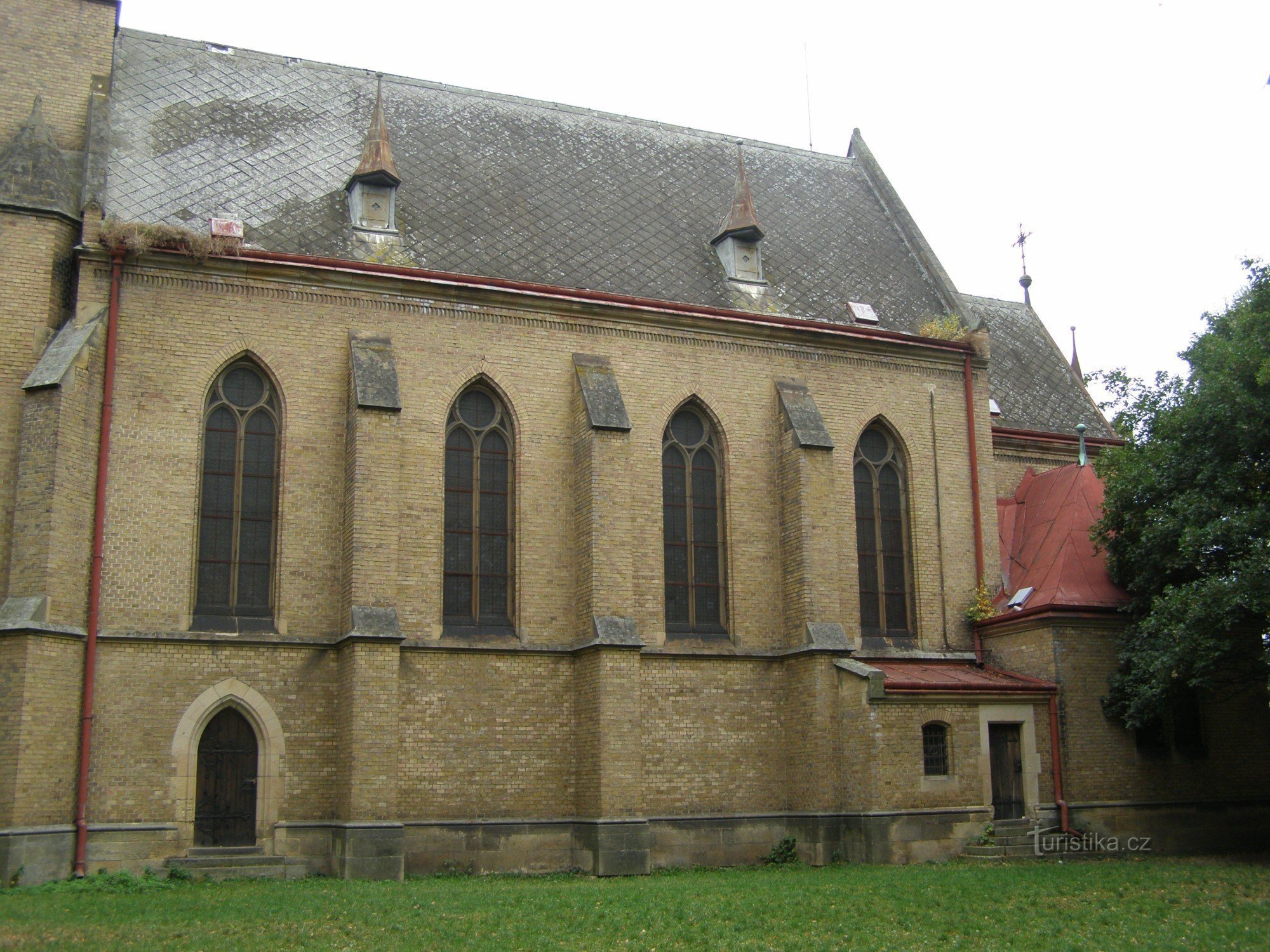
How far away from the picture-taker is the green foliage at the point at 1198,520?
1914 centimetres

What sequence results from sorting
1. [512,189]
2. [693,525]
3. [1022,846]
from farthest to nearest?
[512,189] < [693,525] < [1022,846]

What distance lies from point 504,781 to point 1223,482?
1200 cm

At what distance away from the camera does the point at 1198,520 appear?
20.0 m

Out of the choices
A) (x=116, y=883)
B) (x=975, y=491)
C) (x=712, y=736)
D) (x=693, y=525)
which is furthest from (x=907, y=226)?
(x=116, y=883)

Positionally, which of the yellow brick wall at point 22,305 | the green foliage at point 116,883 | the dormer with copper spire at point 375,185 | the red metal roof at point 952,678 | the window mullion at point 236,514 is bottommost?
the green foliage at point 116,883

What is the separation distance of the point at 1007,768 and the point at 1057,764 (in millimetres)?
838

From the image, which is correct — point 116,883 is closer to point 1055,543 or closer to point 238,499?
point 238,499

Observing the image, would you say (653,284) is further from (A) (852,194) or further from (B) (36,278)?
(B) (36,278)

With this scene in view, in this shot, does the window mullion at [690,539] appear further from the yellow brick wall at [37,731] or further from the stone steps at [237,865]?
the yellow brick wall at [37,731]

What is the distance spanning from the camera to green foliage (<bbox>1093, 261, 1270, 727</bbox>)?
754 inches

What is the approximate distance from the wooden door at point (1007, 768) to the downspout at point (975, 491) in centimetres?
214

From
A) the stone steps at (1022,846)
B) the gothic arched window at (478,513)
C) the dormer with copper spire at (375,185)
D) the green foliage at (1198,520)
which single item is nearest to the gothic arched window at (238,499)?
the gothic arched window at (478,513)

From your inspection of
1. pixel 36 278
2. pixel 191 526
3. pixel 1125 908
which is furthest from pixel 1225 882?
pixel 36 278

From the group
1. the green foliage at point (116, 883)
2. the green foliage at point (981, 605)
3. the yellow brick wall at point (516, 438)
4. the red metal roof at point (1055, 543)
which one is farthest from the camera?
the green foliage at point (981, 605)
